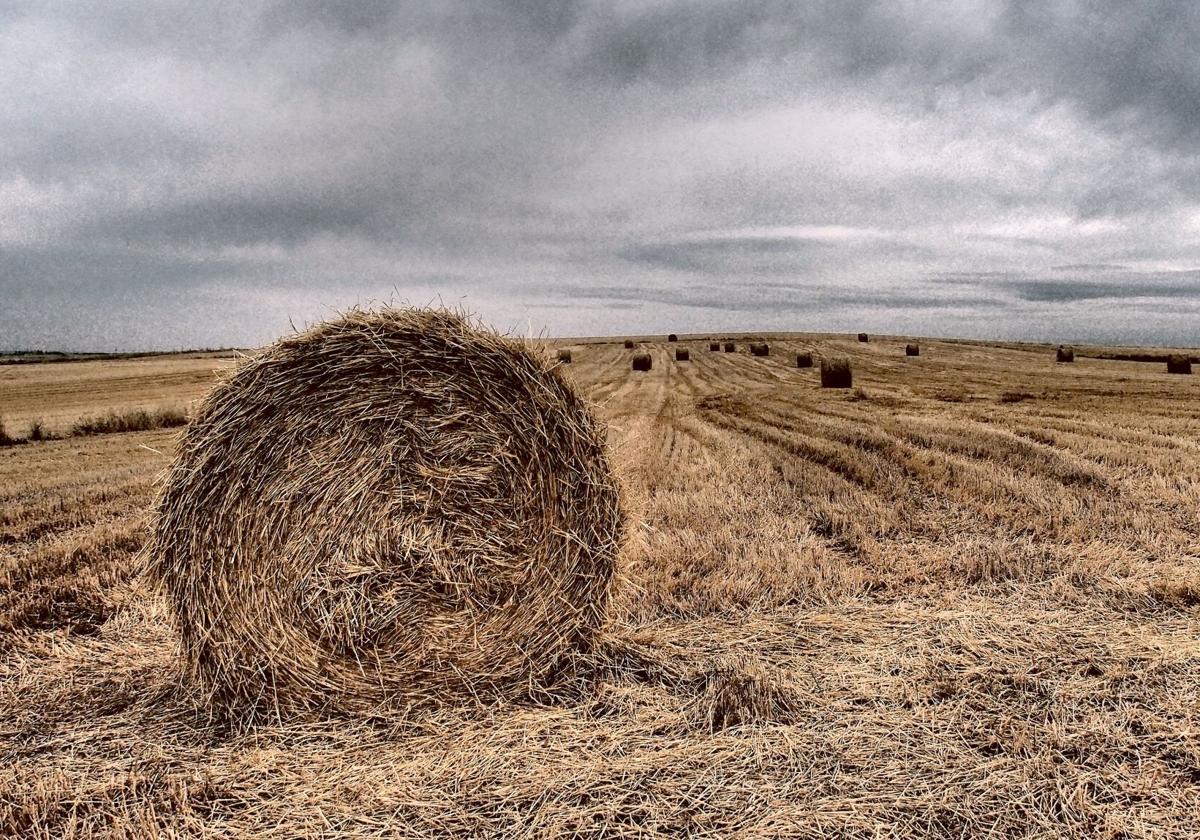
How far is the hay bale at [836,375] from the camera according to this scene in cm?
1949

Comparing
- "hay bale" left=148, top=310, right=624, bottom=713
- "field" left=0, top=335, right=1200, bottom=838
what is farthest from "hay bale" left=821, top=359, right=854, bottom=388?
"hay bale" left=148, top=310, right=624, bottom=713

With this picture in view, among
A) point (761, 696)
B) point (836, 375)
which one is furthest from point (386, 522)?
point (836, 375)

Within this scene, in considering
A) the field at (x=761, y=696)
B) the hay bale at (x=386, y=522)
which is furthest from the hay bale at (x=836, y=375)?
the hay bale at (x=386, y=522)

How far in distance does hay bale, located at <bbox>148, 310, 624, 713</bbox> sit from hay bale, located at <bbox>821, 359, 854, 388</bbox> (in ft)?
55.0

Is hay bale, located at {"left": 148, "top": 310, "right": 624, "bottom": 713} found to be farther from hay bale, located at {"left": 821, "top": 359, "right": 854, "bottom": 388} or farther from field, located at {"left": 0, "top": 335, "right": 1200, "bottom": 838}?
hay bale, located at {"left": 821, "top": 359, "right": 854, "bottom": 388}

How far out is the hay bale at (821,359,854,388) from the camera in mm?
19492

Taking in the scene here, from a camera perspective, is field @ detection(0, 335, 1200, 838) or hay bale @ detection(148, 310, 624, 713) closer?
field @ detection(0, 335, 1200, 838)

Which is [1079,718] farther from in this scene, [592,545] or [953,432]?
[953,432]

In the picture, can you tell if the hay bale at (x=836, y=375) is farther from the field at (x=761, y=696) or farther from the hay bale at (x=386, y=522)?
the hay bale at (x=386, y=522)

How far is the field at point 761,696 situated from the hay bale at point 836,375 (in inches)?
457

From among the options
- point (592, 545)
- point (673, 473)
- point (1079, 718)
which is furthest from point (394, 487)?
point (673, 473)

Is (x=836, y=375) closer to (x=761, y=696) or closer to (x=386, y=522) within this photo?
(x=761, y=696)

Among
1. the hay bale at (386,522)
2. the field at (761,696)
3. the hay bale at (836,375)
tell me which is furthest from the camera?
the hay bale at (836,375)

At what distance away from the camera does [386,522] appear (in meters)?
3.86
